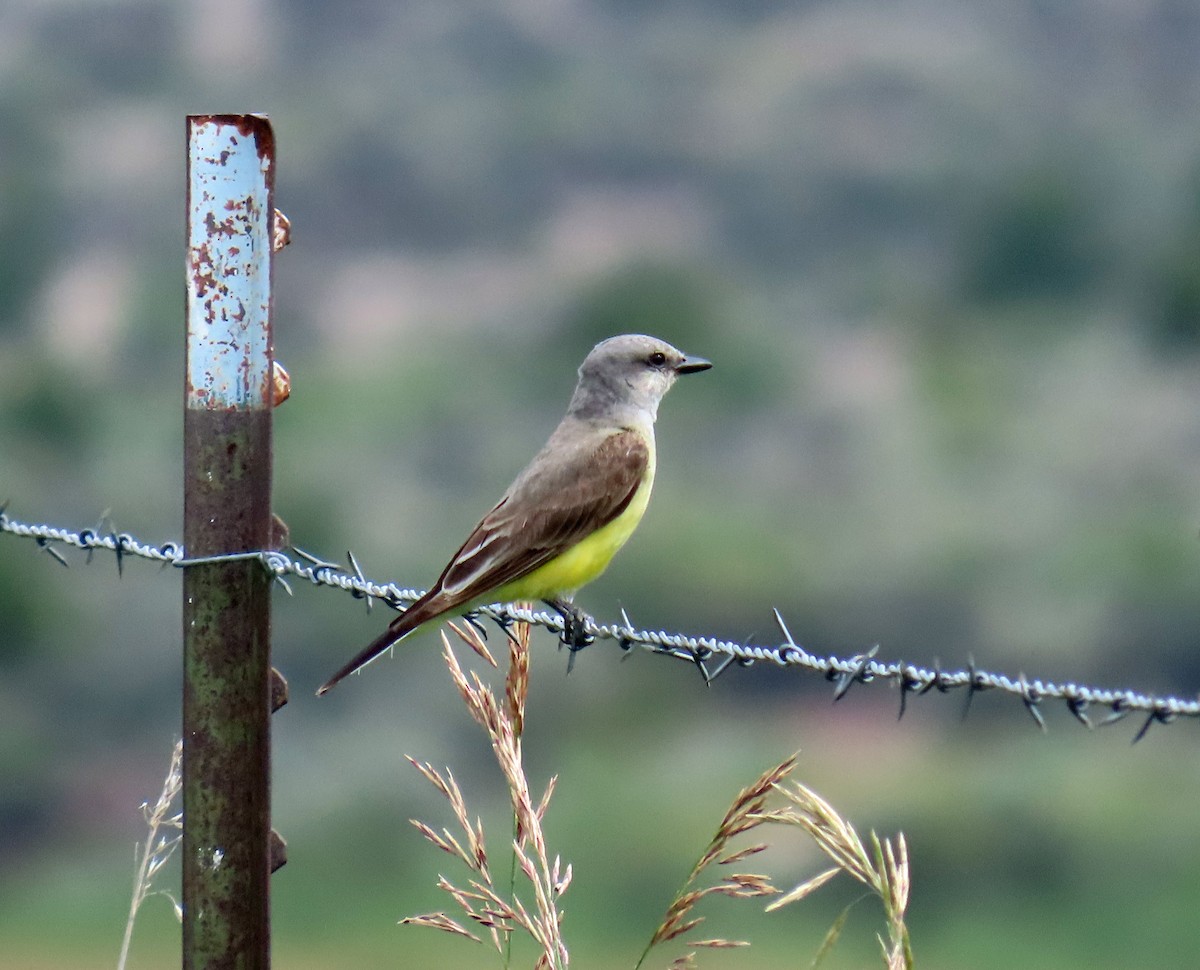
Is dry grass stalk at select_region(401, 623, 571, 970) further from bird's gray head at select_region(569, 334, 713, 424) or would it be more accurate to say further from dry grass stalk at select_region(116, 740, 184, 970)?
bird's gray head at select_region(569, 334, 713, 424)

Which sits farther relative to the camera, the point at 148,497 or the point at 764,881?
the point at 148,497

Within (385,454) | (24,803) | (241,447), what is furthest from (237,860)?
(385,454)

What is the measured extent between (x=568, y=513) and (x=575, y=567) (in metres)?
0.15

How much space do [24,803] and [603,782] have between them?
14.3 meters

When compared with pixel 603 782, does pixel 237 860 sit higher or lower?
lower

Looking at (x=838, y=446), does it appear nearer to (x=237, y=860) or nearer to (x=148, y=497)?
(x=148, y=497)

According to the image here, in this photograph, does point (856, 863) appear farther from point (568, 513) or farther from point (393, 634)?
point (568, 513)

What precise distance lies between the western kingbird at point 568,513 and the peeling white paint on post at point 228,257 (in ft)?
3.48

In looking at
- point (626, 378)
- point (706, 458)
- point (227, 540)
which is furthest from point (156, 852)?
point (706, 458)

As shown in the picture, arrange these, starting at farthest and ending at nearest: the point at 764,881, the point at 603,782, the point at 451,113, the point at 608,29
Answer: the point at 608,29, the point at 451,113, the point at 603,782, the point at 764,881

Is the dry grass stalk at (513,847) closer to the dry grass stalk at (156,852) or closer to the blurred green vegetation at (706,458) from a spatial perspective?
the dry grass stalk at (156,852)

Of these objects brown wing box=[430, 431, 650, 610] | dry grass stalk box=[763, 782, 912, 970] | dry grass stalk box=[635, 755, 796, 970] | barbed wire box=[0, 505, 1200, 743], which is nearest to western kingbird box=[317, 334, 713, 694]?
brown wing box=[430, 431, 650, 610]

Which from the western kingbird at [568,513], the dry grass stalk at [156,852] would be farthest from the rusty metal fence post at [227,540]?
the western kingbird at [568,513]

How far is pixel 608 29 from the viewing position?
6475 centimetres
